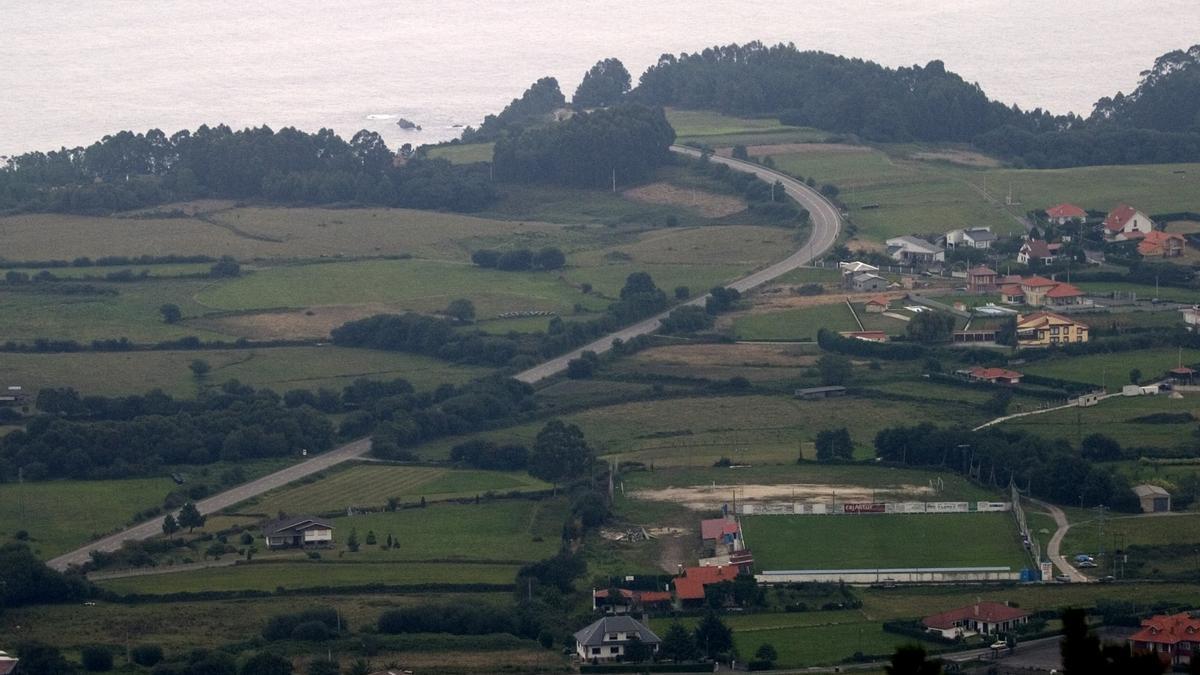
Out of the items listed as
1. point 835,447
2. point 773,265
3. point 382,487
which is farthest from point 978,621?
point 773,265

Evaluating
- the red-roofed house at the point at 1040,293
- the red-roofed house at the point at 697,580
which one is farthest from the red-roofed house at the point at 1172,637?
the red-roofed house at the point at 1040,293

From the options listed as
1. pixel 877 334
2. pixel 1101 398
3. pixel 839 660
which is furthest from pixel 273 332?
pixel 839 660

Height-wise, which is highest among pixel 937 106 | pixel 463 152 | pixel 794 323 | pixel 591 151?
pixel 937 106

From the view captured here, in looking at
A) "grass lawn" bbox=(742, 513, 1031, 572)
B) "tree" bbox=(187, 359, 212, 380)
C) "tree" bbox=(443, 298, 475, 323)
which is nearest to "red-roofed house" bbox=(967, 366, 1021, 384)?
"grass lawn" bbox=(742, 513, 1031, 572)

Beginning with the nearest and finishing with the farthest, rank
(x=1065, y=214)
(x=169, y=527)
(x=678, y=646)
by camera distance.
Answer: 1. (x=678, y=646)
2. (x=169, y=527)
3. (x=1065, y=214)

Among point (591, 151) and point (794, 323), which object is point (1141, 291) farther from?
point (591, 151)

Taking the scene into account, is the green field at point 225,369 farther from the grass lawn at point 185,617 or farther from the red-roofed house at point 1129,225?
the red-roofed house at point 1129,225
